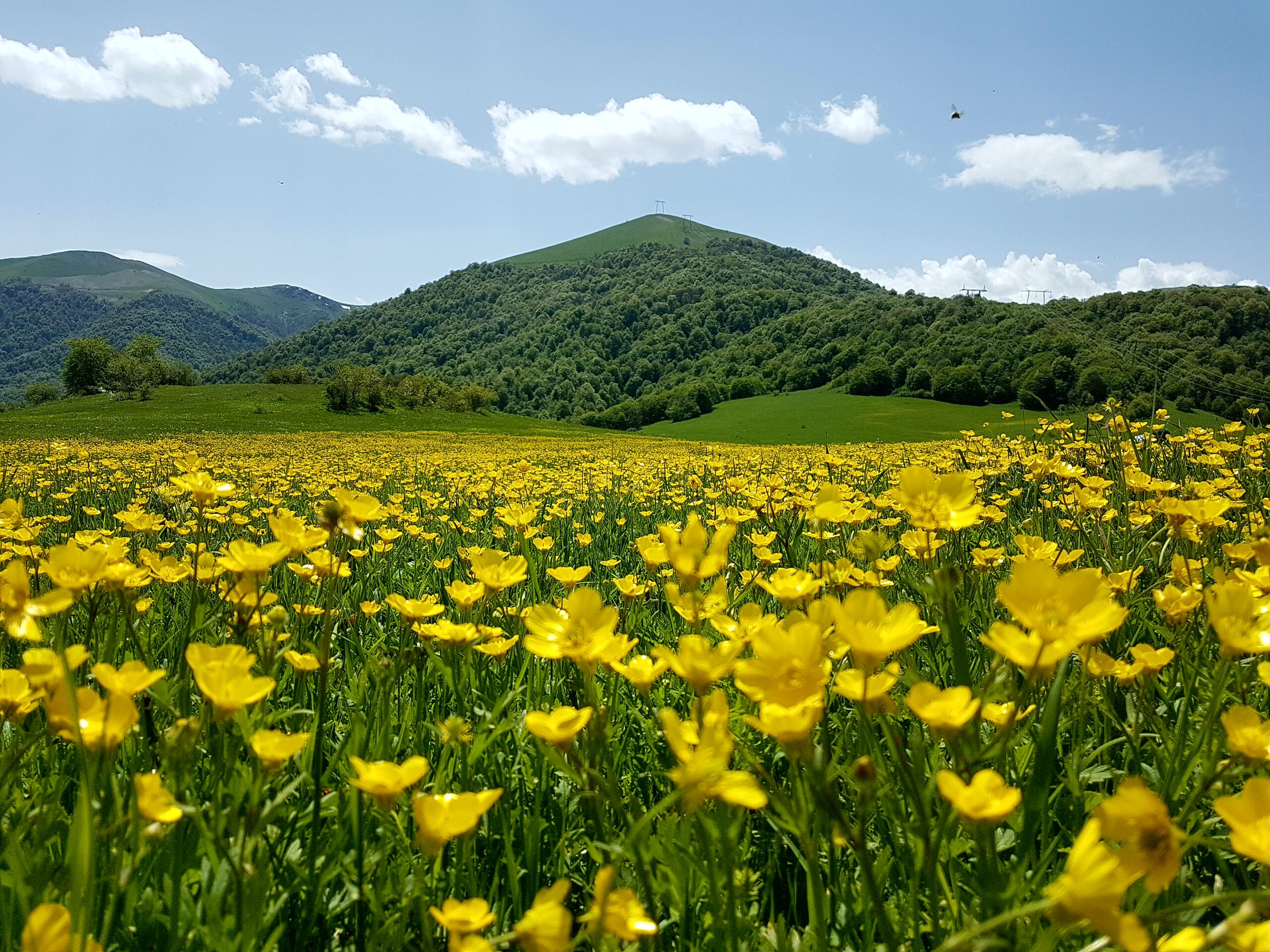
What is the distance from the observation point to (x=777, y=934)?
92 cm

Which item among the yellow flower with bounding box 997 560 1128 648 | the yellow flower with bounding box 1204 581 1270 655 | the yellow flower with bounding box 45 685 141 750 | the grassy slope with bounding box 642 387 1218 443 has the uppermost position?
the grassy slope with bounding box 642 387 1218 443

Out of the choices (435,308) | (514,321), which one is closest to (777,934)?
(514,321)

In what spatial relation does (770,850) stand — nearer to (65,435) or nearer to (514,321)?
(65,435)

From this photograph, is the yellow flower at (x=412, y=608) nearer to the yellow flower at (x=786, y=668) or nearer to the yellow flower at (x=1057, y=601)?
the yellow flower at (x=786, y=668)

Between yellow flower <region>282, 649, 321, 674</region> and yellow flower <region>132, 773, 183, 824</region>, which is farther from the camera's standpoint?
yellow flower <region>282, 649, 321, 674</region>

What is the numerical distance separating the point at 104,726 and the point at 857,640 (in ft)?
3.26

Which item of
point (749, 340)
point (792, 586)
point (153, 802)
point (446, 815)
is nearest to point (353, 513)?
point (153, 802)

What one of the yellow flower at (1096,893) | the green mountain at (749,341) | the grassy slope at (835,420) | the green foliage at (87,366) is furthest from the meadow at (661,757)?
the green foliage at (87,366)

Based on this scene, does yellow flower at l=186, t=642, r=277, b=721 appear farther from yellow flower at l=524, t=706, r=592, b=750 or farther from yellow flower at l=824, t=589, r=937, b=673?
yellow flower at l=824, t=589, r=937, b=673

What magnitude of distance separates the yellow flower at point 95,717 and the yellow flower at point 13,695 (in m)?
0.17

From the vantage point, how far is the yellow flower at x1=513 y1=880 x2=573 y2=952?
66cm

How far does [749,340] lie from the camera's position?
404ft

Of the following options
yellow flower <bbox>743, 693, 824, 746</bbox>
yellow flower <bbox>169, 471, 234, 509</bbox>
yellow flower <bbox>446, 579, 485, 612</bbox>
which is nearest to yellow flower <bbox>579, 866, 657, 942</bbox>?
yellow flower <bbox>743, 693, 824, 746</bbox>

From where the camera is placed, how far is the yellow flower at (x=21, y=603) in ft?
3.43
